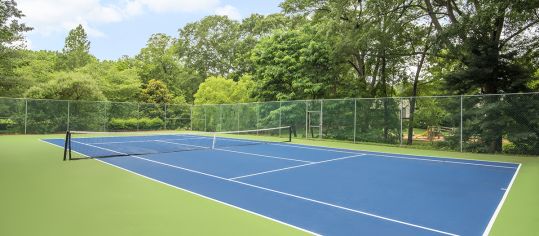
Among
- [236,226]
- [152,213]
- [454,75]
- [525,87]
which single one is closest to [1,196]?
[152,213]

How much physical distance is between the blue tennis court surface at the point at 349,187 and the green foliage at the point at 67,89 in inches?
597

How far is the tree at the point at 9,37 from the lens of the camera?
16095mm

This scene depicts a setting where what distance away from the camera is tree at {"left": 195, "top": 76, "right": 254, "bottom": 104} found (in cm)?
3006

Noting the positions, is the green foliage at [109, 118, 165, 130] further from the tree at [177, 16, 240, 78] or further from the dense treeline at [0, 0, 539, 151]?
the tree at [177, 16, 240, 78]

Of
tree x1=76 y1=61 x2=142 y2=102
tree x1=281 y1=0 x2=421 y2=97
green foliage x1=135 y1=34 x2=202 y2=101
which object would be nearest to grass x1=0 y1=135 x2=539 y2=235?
tree x1=281 y1=0 x2=421 y2=97

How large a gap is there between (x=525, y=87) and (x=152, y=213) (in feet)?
48.2

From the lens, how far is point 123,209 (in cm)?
498

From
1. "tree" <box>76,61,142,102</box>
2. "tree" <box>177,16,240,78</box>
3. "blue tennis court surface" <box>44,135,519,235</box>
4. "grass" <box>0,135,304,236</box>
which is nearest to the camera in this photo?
"grass" <box>0,135,304,236</box>

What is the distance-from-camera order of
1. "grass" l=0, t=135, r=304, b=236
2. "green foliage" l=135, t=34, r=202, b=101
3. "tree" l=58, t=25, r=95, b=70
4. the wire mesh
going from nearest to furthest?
"grass" l=0, t=135, r=304, b=236, the wire mesh, "tree" l=58, t=25, r=95, b=70, "green foliage" l=135, t=34, r=202, b=101

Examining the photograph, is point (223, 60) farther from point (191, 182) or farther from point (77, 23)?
point (191, 182)

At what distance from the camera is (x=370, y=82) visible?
74.4 feet

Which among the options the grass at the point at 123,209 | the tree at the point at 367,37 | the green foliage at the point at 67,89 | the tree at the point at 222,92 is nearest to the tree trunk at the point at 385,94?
the tree at the point at 367,37

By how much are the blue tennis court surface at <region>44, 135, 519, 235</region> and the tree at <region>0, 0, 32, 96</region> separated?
37.4 feet

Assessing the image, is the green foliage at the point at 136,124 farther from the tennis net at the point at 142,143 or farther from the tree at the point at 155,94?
the tree at the point at 155,94
